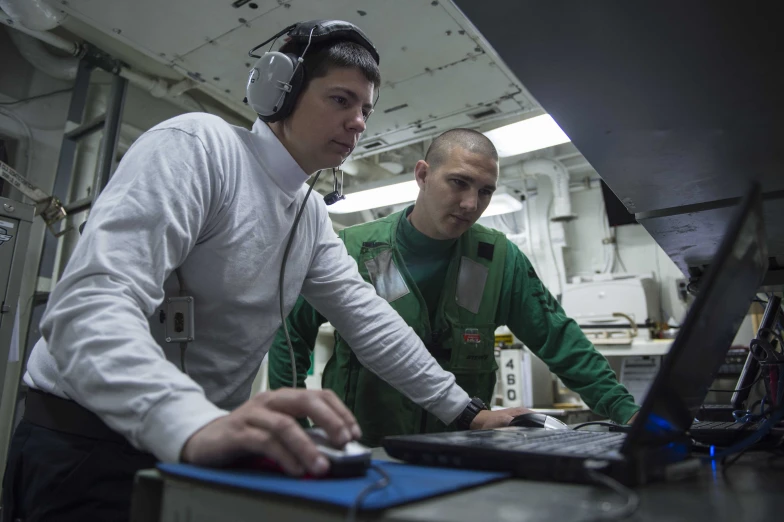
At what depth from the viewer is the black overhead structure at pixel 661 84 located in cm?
45

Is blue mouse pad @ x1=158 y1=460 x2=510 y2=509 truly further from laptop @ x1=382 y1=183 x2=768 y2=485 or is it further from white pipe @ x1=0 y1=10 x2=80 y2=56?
white pipe @ x1=0 y1=10 x2=80 y2=56

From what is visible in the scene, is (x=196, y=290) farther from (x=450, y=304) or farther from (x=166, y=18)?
(x=166, y=18)

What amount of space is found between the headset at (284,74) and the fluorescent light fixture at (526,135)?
1.76 meters

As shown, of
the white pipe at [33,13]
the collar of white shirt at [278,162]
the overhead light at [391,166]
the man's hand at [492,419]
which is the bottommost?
the man's hand at [492,419]

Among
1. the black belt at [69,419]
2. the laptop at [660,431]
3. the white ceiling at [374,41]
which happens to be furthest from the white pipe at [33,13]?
the laptop at [660,431]

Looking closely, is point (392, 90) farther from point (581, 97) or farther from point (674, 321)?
point (674, 321)

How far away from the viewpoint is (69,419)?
73cm

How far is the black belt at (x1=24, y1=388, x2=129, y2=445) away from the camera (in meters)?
0.72

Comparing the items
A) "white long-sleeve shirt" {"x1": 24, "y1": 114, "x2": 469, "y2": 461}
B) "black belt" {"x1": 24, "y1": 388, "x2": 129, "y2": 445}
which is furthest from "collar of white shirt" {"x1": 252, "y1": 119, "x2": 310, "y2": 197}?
"black belt" {"x1": 24, "y1": 388, "x2": 129, "y2": 445}

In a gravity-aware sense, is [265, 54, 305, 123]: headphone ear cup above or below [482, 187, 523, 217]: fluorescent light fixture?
below

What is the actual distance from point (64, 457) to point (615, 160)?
872 mm

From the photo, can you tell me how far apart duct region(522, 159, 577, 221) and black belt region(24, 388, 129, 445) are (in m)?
4.05

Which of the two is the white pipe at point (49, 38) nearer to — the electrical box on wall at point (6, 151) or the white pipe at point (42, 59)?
the white pipe at point (42, 59)

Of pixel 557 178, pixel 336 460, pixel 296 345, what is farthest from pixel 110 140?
pixel 557 178
